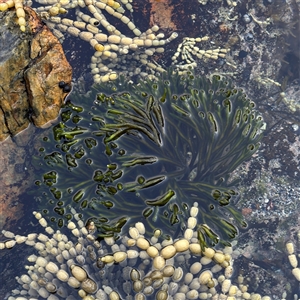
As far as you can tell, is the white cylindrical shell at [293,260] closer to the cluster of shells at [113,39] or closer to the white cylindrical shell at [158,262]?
the white cylindrical shell at [158,262]

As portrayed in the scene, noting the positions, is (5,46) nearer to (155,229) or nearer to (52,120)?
(52,120)

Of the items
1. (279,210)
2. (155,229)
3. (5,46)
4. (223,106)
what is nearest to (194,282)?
(155,229)

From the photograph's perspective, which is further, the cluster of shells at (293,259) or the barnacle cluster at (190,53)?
the barnacle cluster at (190,53)

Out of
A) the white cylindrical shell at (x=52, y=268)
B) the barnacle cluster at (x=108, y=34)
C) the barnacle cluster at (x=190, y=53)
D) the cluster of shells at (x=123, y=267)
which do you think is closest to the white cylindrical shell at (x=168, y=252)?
the cluster of shells at (x=123, y=267)

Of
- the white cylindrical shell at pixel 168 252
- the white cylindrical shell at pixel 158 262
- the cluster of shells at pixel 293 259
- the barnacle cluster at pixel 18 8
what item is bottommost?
the cluster of shells at pixel 293 259

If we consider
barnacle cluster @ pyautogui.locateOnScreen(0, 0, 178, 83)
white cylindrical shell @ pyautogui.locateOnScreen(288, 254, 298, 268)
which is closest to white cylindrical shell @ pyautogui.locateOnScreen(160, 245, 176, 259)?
white cylindrical shell @ pyautogui.locateOnScreen(288, 254, 298, 268)

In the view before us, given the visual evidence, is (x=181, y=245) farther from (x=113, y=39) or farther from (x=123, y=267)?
(x=113, y=39)

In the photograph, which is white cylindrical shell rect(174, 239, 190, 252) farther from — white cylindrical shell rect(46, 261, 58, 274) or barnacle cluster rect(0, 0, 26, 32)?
barnacle cluster rect(0, 0, 26, 32)

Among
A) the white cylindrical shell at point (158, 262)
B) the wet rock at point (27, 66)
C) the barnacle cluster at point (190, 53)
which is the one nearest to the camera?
the white cylindrical shell at point (158, 262)
